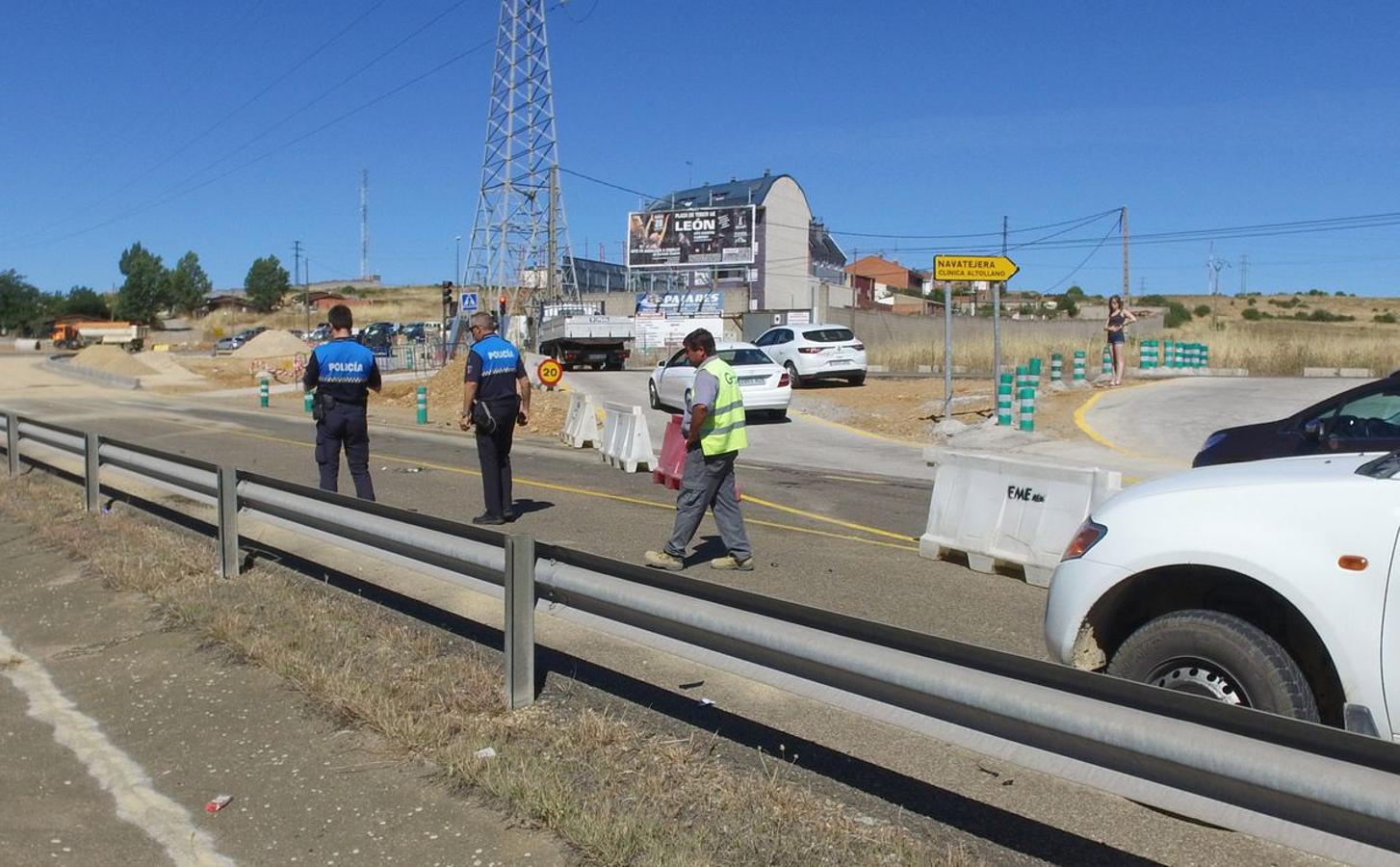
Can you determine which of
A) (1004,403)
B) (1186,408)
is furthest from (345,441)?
(1186,408)

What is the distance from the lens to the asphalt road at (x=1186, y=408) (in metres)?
18.5

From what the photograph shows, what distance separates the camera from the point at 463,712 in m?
5.39

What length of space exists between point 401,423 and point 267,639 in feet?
69.7

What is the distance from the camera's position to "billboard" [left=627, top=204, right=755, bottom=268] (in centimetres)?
7644

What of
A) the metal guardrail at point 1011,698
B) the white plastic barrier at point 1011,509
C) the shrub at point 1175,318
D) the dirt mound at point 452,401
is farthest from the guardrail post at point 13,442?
the shrub at point 1175,318

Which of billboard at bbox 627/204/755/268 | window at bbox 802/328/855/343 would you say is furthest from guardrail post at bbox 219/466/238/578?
billboard at bbox 627/204/755/268

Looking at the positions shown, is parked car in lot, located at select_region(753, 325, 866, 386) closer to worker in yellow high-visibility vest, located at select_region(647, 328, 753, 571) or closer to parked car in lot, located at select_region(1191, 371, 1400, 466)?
parked car in lot, located at select_region(1191, 371, 1400, 466)

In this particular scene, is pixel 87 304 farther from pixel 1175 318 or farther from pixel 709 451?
pixel 709 451

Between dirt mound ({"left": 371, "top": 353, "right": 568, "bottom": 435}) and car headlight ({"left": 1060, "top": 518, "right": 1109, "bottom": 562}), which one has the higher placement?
car headlight ({"left": 1060, "top": 518, "right": 1109, "bottom": 562})

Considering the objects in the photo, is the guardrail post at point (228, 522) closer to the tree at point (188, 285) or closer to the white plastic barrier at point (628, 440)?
the white plastic barrier at point (628, 440)

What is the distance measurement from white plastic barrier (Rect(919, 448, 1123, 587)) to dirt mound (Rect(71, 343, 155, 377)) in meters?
51.2

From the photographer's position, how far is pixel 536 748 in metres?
4.98

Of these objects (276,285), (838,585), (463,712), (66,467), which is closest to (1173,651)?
(463,712)

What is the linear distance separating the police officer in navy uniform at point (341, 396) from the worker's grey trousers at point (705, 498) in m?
2.72
